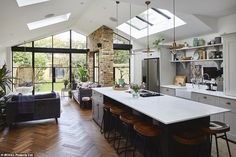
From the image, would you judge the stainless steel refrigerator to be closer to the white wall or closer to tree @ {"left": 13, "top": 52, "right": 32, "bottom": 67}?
the white wall

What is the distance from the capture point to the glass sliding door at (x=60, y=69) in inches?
375

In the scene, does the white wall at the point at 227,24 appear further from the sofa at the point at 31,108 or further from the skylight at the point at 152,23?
the sofa at the point at 31,108

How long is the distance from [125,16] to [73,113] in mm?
3865

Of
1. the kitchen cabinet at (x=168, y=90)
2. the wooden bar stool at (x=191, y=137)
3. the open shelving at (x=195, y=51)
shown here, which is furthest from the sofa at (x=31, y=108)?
the open shelving at (x=195, y=51)

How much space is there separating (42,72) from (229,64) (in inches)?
333

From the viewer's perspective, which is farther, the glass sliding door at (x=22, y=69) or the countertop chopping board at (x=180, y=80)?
the glass sliding door at (x=22, y=69)

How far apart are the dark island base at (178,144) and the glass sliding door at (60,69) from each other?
26.6 feet

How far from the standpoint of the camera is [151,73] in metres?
6.24

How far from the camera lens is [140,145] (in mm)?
3207

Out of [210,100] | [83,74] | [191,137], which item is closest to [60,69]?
[83,74]

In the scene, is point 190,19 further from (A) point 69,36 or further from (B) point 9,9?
(A) point 69,36

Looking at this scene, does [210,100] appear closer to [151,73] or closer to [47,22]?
[151,73]

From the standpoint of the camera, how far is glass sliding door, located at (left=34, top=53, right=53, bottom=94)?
30.2ft

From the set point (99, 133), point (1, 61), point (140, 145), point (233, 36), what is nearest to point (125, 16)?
point (233, 36)
